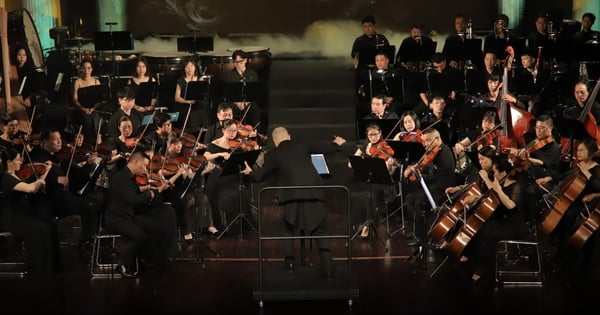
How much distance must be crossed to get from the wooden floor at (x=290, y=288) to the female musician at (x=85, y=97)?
2.69 metres

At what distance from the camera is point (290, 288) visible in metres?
7.96

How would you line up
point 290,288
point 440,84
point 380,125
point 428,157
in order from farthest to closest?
1. point 440,84
2. point 380,125
3. point 428,157
4. point 290,288

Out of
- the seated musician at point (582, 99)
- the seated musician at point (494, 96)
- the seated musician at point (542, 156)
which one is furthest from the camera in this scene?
the seated musician at point (494, 96)

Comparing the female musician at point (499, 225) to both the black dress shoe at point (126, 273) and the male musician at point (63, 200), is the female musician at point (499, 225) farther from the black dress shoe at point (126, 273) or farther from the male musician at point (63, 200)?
the male musician at point (63, 200)

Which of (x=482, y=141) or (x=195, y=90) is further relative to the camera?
(x=195, y=90)

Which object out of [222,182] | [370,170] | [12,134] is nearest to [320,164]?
[370,170]

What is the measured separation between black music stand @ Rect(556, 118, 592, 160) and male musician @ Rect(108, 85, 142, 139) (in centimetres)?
448

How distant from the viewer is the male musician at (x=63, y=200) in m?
9.55

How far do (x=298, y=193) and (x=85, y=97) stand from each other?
4.70m

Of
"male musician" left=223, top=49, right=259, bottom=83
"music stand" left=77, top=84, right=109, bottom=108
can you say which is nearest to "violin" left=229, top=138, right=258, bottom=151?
"male musician" left=223, top=49, right=259, bottom=83

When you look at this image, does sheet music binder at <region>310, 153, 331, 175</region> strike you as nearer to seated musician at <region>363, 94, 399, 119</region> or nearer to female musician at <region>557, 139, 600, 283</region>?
seated musician at <region>363, 94, 399, 119</region>

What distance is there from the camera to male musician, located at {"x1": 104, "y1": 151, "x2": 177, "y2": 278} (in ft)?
28.9

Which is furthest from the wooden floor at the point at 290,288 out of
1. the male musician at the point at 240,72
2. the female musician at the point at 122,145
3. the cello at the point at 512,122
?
the male musician at the point at 240,72

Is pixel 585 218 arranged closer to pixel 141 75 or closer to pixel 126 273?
pixel 126 273
